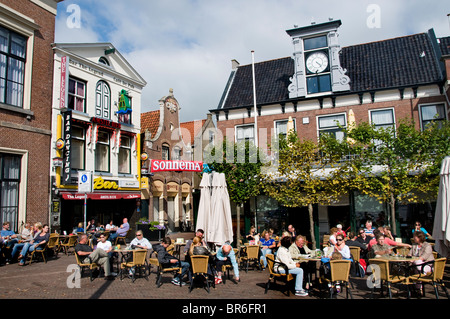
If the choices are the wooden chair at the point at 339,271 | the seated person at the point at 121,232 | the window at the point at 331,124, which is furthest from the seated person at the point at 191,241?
the window at the point at 331,124

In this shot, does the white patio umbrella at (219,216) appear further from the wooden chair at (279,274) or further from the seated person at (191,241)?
the wooden chair at (279,274)

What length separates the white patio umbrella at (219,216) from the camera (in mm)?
10312

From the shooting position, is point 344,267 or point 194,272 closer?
point 344,267

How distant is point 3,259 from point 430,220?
17146 mm

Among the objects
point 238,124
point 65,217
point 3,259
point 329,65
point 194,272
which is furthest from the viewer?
point 238,124

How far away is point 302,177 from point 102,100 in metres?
11.5

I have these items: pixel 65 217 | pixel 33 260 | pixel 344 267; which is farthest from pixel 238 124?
pixel 344 267

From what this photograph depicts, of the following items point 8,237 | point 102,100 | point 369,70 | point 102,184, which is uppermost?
point 369,70

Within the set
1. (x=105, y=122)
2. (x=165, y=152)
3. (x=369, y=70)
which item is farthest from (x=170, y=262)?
(x=165, y=152)

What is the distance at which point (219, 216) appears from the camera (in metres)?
10.4

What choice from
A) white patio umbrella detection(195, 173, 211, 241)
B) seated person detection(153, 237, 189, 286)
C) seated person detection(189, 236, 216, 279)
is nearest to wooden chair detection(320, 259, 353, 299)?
seated person detection(189, 236, 216, 279)

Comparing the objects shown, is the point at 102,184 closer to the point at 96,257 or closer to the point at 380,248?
the point at 96,257

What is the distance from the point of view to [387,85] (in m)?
18.0

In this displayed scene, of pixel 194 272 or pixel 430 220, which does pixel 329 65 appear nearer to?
pixel 430 220
